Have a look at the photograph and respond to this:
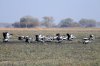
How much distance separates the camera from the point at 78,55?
23906 mm

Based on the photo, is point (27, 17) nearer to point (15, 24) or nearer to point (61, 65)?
point (15, 24)

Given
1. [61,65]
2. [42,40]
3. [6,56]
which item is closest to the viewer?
[61,65]

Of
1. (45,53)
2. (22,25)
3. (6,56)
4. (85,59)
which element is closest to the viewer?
(85,59)

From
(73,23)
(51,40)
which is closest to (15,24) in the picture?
(73,23)

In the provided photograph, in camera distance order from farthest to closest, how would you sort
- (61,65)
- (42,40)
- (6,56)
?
(42,40) < (6,56) < (61,65)

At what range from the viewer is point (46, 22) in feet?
490

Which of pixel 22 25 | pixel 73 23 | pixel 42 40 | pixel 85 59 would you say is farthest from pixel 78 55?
pixel 73 23

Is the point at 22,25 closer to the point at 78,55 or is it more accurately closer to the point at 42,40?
the point at 42,40

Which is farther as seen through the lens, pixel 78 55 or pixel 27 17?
pixel 27 17

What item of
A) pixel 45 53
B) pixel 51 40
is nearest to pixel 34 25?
pixel 51 40

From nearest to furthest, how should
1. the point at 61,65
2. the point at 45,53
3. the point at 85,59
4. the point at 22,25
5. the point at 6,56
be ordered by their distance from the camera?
the point at 61,65 < the point at 85,59 < the point at 6,56 < the point at 45,53 < the point at 22,25

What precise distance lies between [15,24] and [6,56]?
125 meters

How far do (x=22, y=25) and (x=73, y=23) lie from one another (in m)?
25.1

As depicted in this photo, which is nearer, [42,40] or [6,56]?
[6,56]
